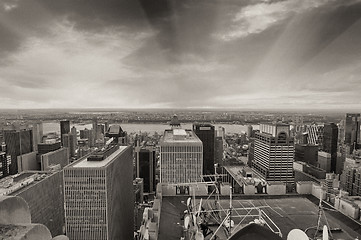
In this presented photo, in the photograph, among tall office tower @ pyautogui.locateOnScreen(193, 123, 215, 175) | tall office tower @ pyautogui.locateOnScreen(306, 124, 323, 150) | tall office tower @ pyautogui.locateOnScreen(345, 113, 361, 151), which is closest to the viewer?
tall office tower @ pyautogui.locateOnScreen(193, 123, 215, 175)

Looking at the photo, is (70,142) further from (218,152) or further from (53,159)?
(218,152)

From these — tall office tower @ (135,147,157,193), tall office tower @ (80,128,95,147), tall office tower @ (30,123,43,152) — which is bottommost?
tall office tower @ (135,147,157,193)

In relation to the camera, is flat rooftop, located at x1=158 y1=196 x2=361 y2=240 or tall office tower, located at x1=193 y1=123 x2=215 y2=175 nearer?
flat rooftop, located at x1=158 y1=196 x2=361 y2=240

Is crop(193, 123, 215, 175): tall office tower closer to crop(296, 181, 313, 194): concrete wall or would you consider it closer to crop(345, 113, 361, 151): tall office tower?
crop(345, 113, 361, 151): tall office tower

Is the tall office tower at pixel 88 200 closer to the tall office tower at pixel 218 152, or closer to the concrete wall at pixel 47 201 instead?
the concrete wall at pixel 47 201

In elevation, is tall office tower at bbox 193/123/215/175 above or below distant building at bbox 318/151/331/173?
above

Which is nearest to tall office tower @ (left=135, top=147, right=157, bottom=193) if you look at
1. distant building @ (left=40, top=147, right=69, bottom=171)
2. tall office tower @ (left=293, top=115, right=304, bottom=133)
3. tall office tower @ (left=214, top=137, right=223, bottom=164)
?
distant building @ (left=40, top=147, right=69, bottom=171)
